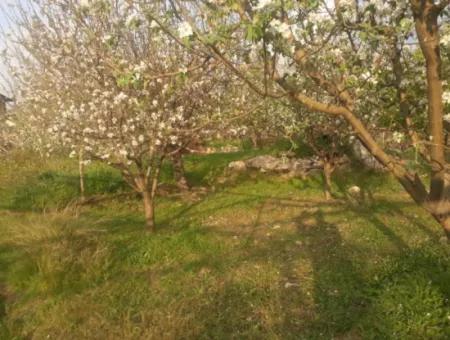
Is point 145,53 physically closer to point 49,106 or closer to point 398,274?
point 49,106

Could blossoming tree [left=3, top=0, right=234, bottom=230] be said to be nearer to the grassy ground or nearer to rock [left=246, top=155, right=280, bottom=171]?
the grassy ground

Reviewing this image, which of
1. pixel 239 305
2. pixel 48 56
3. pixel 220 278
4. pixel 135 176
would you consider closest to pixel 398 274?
pixel 239 305

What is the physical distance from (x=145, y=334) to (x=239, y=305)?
1.14 metres

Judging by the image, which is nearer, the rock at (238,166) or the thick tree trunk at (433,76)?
the thick tree trunk at (433,76)

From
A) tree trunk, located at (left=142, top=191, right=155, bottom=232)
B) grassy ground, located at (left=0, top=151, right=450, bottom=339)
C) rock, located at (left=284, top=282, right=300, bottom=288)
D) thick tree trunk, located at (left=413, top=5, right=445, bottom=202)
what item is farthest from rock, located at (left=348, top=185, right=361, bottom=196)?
thick tree trunk, located at (left=413, top=5, right=445, bottom=202)

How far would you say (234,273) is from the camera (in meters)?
6.22

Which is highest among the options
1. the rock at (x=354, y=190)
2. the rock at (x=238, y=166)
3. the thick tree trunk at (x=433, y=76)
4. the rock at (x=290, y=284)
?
the thick tree trunk at (x=433, y=76)

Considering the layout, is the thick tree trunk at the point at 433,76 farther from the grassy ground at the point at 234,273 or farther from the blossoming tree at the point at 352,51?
the grassy ground at the point at 234,273

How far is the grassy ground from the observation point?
4766 millimetres

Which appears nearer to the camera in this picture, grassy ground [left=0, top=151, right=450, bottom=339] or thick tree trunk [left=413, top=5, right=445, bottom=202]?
thick tree trunk [left=413, top=5, right=445, bottom=202]

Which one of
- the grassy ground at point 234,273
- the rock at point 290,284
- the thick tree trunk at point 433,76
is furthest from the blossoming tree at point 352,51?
the rock at point 290,284

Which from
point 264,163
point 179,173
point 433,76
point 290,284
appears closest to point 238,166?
point 264,163

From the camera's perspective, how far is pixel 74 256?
654 centimetres

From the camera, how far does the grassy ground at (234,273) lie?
4766 millimetres
